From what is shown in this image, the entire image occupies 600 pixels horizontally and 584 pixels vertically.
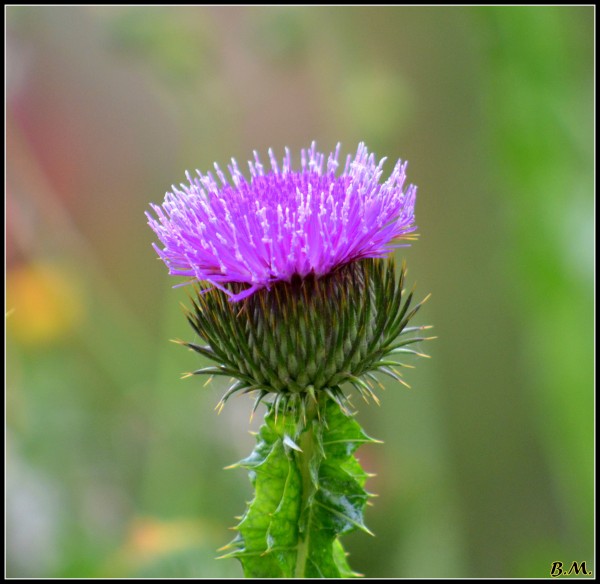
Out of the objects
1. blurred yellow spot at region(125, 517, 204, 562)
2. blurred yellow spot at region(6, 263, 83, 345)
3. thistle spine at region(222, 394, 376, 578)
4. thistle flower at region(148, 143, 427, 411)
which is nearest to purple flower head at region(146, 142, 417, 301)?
thistle flower at region(148, 143, 427, 411)

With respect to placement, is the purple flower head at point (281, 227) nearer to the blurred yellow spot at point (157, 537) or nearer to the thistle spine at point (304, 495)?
the thistle spine at point (304, 495)

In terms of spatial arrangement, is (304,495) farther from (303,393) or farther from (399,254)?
(399,254)

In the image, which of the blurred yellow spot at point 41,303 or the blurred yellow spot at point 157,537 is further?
the blurred yellow spot at point 41,303

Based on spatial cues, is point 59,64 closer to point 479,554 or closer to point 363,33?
point 363,33

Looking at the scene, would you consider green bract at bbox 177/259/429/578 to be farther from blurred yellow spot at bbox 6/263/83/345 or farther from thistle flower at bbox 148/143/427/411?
blurred yellow spot at bbox 6/263/83/345

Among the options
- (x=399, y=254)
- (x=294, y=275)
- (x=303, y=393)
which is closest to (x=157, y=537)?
(x=303, y=393)

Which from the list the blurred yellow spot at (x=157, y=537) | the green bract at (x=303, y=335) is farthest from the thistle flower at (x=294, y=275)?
the blurred yellow spot at (x=157, y=537)

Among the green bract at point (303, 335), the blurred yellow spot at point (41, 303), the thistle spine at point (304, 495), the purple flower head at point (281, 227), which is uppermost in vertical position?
the blurred yellow spot at point (41, 303)
